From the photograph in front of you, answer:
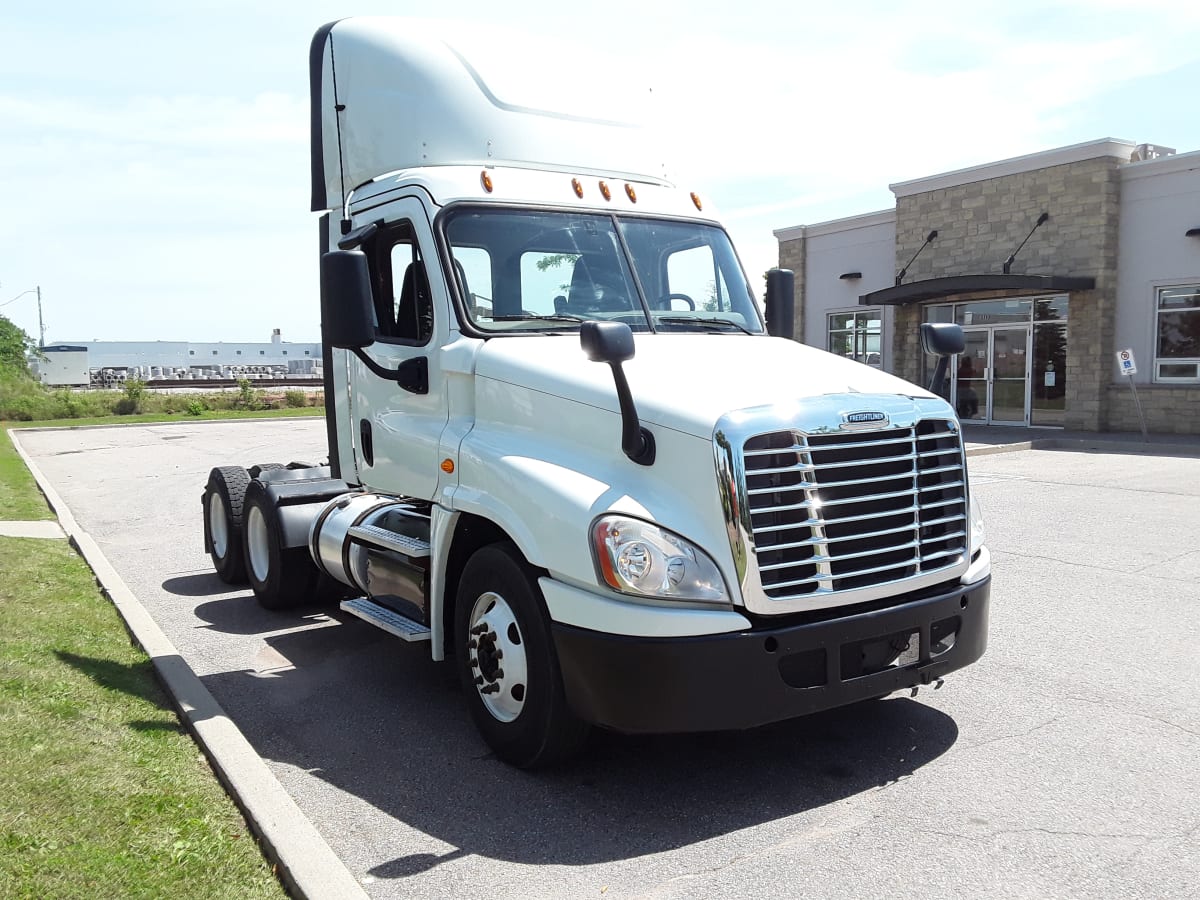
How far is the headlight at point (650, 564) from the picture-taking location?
3910 mm

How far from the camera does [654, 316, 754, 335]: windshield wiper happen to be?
17.6ft

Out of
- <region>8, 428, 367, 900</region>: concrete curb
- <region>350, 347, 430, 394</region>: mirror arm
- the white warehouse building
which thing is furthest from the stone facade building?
the white warehouse building

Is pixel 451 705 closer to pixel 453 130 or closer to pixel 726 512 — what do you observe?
pixel 726 512

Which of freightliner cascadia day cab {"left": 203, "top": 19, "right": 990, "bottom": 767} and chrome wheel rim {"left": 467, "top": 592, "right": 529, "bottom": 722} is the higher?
freightliner cascadia day cab {"left": 203, "top": 19, "right": 990, "bottom": 767}

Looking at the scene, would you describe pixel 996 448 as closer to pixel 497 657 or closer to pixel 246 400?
pixel 497 657

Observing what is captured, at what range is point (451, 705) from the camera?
5.54 meters

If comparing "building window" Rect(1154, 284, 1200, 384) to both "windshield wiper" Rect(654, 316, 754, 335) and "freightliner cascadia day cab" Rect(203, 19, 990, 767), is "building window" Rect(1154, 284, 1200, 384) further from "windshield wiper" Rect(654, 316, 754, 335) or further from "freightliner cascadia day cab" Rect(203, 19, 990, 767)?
"windshield wiper" Rect(654, 316, 754, 335)

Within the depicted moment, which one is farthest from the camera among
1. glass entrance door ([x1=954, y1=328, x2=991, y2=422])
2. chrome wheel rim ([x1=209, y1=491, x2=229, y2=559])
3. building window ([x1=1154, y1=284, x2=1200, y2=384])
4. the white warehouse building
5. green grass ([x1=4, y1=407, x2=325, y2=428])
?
the white warehouse building

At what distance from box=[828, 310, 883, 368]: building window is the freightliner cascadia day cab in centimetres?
2269

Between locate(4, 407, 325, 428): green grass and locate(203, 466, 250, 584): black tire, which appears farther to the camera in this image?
locate(4, 407, 325, 428): green grass

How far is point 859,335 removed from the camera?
2869 cm

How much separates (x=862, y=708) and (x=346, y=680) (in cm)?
295

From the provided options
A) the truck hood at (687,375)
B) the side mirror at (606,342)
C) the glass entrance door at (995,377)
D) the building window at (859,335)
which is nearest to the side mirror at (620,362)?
the side mirror at (606,342)

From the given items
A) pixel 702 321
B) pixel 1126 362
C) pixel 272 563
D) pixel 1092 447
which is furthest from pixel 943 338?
pixel 1126 362
